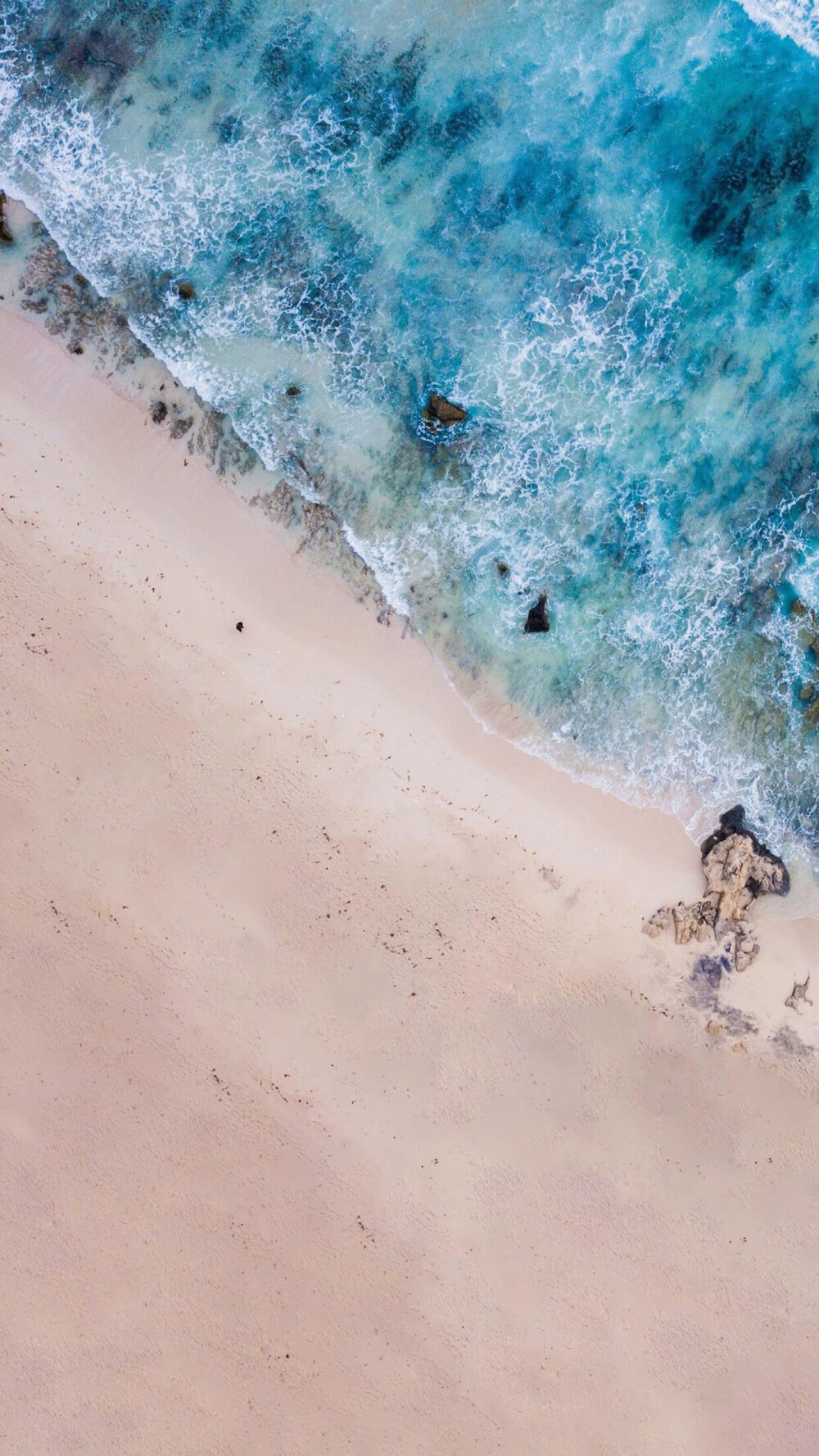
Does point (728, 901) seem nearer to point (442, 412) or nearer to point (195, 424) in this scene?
point (442, 412)

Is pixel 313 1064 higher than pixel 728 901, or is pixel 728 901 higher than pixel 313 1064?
pixel 728 901

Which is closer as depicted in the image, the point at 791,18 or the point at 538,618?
the point at 538,618

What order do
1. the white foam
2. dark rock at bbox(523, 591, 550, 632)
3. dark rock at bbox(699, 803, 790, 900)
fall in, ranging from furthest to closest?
1. the white foam
2. dark rock at bbox(523, 591, 550, 632)
3. dark rock at bbox(699, 803, 790, 900)

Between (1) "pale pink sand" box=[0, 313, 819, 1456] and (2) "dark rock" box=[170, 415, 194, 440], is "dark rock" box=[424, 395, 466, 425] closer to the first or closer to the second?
(1) "pale pink sand" box=[0, 313, 819, 1456]

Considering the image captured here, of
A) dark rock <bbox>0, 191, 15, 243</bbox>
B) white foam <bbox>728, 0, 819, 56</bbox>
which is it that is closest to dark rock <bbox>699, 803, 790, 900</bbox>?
white foam <bbox>728, 0, 819, 56</bbox>

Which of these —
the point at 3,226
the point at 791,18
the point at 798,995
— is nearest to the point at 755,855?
the point at 798,995
